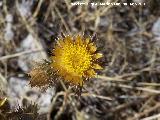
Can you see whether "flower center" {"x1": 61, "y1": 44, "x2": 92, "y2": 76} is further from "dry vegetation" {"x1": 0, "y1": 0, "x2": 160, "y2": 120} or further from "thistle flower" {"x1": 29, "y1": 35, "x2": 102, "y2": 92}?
"dry vegetation" {"x1": 0, "y1": 0, "x2": 160, "y2": 120}

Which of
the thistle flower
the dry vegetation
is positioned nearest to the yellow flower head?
the thistle flower

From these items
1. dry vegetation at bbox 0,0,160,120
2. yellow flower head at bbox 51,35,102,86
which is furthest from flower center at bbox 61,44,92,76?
dry vegetation at bbox 0,0,160,120

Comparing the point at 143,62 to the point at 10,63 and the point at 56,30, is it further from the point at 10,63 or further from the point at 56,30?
the point at 10,63

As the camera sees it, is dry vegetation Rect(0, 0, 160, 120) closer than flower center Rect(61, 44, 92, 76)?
No

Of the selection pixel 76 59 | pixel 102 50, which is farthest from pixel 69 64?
pixel 102 50

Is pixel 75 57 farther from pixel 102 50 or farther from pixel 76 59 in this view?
pixel 102 50

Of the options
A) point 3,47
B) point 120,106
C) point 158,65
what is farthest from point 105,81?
point 3,47
